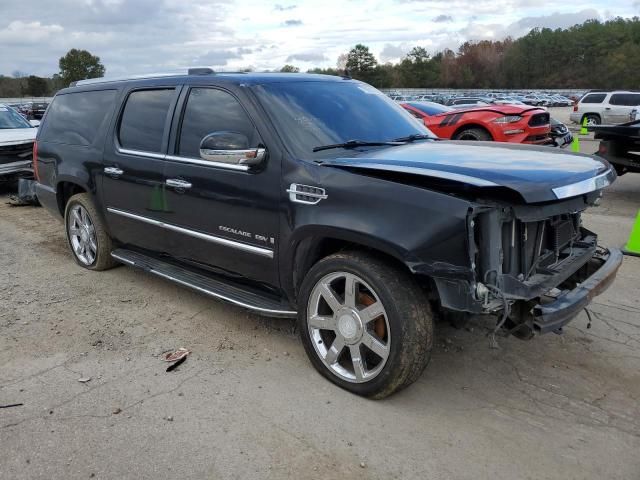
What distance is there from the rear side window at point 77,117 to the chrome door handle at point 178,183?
1.31 meters

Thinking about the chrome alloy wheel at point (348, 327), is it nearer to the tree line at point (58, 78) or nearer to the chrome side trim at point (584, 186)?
the chrome side trim at point (584, 186)

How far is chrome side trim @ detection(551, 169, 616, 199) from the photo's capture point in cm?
293

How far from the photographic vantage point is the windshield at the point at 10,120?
11.5 meters

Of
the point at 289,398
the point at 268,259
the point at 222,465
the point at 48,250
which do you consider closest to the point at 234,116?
the point at 268,259

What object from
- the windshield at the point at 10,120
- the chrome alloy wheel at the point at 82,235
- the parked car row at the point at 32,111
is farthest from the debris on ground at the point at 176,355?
the parked car row at the point at 32,111

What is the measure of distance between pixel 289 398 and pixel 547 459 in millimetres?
1414

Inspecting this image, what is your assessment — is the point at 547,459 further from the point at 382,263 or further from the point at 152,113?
the point at 152,113

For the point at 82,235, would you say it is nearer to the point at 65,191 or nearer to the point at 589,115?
the point at 65,191

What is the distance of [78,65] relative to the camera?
96625mm

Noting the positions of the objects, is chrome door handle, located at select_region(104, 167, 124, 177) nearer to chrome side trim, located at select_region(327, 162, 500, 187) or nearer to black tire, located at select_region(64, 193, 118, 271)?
black tire, located at select_region(64, 193, 118, 271)

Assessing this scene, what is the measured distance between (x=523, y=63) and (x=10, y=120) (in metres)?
132

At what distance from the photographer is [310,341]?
3479 mm

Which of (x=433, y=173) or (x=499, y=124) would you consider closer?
(x=433, y=173)

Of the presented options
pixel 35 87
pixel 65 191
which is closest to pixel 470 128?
pixel 65 191
